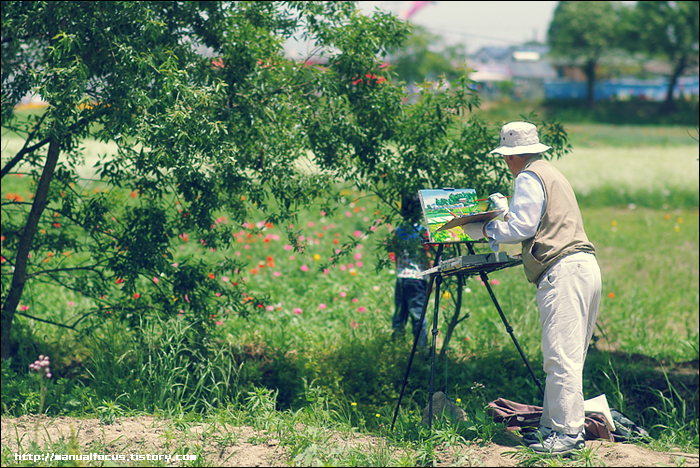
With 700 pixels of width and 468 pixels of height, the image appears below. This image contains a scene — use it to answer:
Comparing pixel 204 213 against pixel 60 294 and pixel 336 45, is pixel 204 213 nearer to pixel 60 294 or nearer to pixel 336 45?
pixel 336 45

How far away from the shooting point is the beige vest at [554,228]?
3.50m

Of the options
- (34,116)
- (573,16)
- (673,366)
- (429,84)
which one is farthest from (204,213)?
(573,16)

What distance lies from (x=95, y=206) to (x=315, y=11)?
2299 mm

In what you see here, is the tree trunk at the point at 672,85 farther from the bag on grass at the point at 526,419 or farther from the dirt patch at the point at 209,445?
the dirt patch at the point at 209,445

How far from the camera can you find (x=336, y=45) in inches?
186

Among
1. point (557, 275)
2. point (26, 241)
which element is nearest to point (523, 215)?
point (557, 275)

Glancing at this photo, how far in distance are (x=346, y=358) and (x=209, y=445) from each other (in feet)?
5.67

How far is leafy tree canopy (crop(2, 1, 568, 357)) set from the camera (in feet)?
13.9

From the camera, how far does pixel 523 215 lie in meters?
3.48

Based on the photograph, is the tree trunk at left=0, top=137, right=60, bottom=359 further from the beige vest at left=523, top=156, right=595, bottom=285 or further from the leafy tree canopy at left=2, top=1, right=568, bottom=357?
the beige vest at left=523, top=156, right=595, bottom=285

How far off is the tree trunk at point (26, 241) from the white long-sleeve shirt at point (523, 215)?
3382 mm

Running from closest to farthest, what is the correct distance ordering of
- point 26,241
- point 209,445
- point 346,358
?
1. point 209,445
2. point 26,241
3. point 346,358

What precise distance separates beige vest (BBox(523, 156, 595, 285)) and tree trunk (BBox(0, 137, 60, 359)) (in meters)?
3.57

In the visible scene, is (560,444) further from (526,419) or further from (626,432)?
(626,432)
